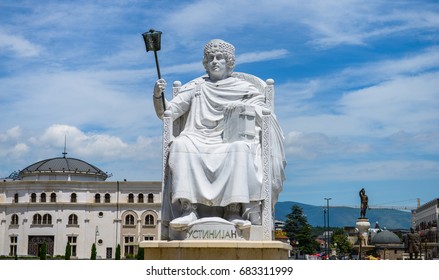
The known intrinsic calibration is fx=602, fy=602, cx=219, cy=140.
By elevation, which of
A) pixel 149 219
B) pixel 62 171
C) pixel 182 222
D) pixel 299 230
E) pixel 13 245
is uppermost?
pixel 62 171

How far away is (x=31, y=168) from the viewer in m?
64.9

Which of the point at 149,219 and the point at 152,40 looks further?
the point at 149,219

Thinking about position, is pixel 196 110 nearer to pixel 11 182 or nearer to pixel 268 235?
pixel 268 235

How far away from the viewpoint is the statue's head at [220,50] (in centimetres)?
1149

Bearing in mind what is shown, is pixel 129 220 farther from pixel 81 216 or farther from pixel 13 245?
pixel 13 245

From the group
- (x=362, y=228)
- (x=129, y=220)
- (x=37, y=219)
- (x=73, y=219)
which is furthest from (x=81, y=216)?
(x=362, y=228)

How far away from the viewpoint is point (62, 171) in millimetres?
63469

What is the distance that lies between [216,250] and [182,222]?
2.54ft

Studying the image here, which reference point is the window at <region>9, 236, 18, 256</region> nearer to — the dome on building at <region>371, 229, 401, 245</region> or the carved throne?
the dome on building at <region>371, 229, 401, 245</region>

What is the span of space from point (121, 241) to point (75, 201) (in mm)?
6289

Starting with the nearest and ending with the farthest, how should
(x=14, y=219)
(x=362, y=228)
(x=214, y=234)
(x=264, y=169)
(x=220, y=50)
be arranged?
1. (x=214, y=234)
2. (x=264, y=169)
3. (x=220, y=50)
4. (x=362, y=228)
5. (x=14, y=219)

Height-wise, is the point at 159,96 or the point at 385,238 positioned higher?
the point at 159,96

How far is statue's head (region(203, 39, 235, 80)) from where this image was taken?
1149 centimetres
